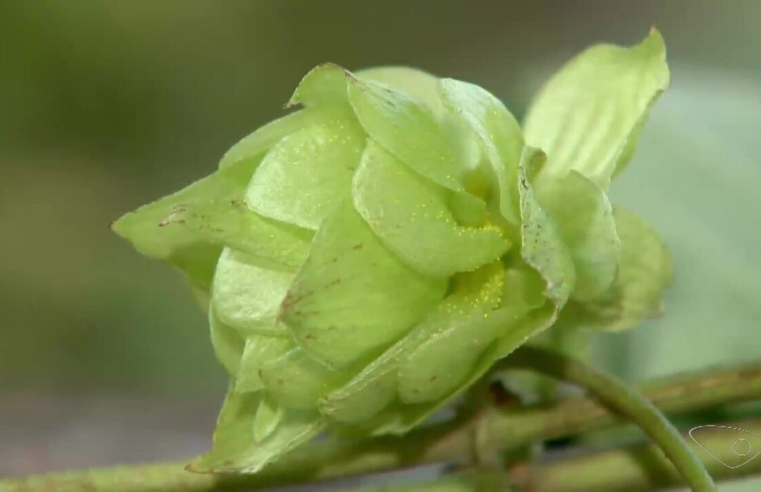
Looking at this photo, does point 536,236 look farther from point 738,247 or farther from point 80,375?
point 80,375

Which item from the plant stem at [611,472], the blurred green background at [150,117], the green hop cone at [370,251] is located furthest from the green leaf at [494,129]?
the blurred green background at [150,117]

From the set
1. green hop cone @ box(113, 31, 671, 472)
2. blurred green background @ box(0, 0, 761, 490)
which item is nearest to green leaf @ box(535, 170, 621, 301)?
green hop cone @ box(113, 31, 671, 472)

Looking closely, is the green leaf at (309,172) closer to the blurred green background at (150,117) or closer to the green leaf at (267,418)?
the green leaf at (267,418)

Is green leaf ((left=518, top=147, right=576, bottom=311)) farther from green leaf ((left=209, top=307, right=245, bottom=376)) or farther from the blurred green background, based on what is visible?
the blurred green background

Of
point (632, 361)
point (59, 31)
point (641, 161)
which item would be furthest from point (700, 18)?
point (59, 31)

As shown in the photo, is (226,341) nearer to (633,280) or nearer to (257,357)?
(257,357)
